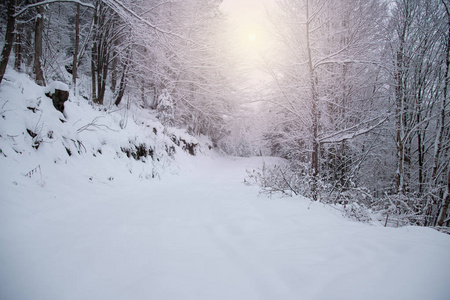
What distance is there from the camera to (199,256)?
4.51 feet

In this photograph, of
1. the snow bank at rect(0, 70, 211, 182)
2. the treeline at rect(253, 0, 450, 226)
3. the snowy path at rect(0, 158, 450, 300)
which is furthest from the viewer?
the treeline at rect(253, 0, 450, 226)

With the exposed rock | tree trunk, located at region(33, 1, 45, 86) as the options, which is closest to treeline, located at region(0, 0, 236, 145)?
tree trunk, located at region(33, 1, 45, 86)

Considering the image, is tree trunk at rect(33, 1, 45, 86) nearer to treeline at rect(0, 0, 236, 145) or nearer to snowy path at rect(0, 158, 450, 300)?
treeline at rect(0, 0, 236, 145)

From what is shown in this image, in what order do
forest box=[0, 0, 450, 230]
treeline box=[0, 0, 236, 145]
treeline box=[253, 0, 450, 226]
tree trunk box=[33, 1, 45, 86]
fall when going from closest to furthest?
forest box=[0, 0, 450, 230]
treeline box=[0, 0, 236, 145]
treeline box=[253, 0, 450, 226]
tree trunk box=[33, 1, 45, 86]

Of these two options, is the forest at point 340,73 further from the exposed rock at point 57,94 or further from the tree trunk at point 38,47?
the exposed rock at point 57,94

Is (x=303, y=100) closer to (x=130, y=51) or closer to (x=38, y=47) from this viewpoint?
(x=130, y=51)

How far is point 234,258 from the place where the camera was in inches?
53.4

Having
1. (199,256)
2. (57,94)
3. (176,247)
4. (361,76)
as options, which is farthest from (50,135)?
(361,76)

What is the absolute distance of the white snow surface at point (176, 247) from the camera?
3.28 feet

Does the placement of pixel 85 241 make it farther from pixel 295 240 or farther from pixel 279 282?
pixel 295 240

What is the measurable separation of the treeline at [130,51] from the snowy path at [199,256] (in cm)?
268

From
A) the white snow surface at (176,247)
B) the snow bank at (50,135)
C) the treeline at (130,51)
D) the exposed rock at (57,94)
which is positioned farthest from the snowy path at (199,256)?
the treeline at (130,51)

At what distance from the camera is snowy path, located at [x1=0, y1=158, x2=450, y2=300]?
988mm

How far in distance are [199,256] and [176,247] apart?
23 centimetres
